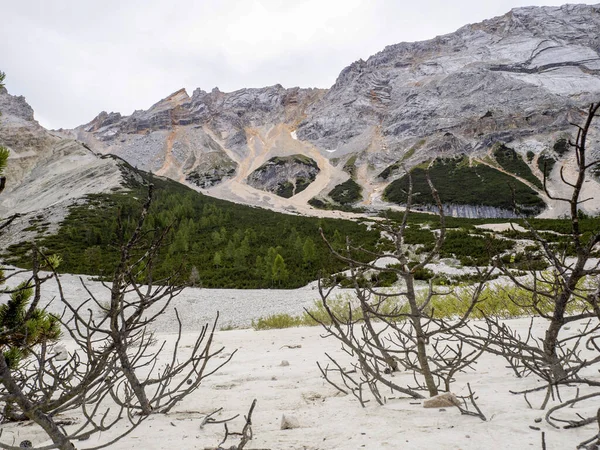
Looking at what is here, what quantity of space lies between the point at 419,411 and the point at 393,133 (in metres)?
91.0

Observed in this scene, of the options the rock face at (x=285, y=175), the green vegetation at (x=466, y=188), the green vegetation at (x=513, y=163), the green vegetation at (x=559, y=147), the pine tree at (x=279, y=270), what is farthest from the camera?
the rock face at (x=285, y=175)

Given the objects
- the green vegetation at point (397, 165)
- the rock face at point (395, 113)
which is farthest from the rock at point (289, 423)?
the green vegetation at point (397, 165)

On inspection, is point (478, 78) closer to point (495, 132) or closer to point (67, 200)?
point (495, 132)

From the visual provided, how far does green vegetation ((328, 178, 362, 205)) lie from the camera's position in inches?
2594

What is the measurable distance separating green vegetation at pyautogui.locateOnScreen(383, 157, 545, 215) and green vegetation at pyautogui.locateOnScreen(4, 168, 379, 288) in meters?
21.2

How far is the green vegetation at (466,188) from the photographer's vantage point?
164 feet

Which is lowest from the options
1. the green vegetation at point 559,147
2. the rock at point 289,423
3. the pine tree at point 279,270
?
the pine tree at point 279,270

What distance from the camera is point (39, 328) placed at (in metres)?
2.62

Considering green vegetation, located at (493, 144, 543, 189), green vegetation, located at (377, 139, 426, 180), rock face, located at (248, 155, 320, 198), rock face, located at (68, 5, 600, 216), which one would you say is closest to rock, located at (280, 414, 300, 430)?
rock face, located at (68, 5, 600, 216)

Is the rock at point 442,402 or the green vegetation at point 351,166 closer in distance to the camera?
the rock at point 442,402

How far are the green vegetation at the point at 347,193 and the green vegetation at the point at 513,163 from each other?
87.9ft

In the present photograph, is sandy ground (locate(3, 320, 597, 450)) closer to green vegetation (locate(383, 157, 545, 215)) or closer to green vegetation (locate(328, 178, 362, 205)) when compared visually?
green vegetation (locate(383, 157, 545, 215))

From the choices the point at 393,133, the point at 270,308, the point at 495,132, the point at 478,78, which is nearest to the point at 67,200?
the point at 270,308

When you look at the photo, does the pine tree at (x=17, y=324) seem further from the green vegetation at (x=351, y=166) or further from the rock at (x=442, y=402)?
the green vegetation at (x=351, y=166)
